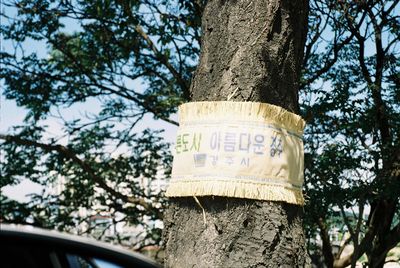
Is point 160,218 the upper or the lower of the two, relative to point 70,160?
lower

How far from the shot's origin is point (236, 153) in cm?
312

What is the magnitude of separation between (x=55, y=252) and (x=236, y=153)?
6.06ft

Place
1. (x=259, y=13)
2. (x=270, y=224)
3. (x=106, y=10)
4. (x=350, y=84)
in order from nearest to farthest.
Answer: (x=270, y=224) < (x=259, y=13) < (x=350, y=84) < (x=106, y=10)

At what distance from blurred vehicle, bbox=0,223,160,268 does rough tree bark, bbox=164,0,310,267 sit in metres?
1.71

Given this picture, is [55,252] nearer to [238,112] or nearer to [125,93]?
[238,112]

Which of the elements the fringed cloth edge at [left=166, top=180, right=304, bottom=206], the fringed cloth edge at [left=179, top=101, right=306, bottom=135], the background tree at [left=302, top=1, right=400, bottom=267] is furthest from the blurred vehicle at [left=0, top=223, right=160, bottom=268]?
the background tree at [left=302, top=1, right=400, bottom=267]

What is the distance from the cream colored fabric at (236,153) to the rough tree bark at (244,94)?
65 mm

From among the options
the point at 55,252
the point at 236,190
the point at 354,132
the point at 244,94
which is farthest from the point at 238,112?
the point at 354,132

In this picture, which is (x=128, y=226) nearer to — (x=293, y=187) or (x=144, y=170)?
(x=144, y=170)

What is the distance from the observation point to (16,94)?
11.0 meters

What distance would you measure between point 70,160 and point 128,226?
5.05 feet

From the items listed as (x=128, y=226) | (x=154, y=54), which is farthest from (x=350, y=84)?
(x=128, y=226)

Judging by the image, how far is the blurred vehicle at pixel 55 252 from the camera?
1.28m

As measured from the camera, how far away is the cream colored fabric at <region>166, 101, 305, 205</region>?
3.11 m
